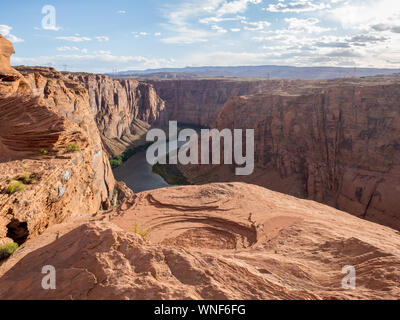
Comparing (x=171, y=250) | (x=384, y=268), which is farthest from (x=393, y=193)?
(x=171, y=250)

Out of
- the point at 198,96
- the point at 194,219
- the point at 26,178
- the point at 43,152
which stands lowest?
the point at 194,219

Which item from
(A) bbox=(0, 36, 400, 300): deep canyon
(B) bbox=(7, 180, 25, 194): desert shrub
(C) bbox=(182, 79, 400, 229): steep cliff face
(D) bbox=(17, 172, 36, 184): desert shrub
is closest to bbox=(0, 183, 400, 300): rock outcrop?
(A) bbox=(0, 36, 400, 300): deep canyon

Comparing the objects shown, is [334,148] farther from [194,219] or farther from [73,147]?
[73,147]

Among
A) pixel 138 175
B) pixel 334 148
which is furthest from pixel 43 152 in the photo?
pixel 138 175

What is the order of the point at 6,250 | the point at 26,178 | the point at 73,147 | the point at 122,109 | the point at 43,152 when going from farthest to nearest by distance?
the point at 122,109 < the point at 73,147 < the point at 43,152 < the point at 26,178 < the point at 6,250

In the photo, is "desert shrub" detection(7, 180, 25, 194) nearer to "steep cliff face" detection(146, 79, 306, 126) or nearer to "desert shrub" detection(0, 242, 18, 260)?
"desert shrub" detection(0, 242, 18, 260)

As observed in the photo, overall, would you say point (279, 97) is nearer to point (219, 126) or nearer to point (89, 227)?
point (219, 126)
